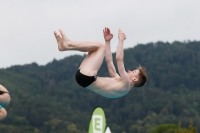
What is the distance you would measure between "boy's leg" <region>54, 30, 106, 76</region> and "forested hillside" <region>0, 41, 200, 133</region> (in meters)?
91.3

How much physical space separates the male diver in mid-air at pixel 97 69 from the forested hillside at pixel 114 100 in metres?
91.1

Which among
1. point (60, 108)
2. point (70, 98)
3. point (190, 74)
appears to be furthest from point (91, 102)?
point (190, 74)

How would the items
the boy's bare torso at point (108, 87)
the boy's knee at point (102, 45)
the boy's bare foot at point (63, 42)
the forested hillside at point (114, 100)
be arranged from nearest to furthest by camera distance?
Result: the boy's bare foot at point (63, 42)
the boy's knee at point (102, 45)
the boy's bare torso at point (108, 87)
the forested hillside at point (114, 100)

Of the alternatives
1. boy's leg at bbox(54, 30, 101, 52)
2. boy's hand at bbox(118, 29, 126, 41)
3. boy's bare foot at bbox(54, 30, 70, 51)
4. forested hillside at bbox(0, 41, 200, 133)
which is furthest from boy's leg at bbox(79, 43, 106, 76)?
forested hillside at bbox(0, 41, 200, 133)

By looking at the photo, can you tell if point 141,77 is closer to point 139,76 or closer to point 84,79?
point 139,76

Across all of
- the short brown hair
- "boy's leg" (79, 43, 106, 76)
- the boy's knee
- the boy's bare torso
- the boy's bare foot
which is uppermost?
the boy's bare foot

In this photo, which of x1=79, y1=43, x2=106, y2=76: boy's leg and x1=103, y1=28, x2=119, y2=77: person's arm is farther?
x1=103, y1=28, x2=119, y2=77: person's arm

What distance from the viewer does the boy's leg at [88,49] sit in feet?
41.6

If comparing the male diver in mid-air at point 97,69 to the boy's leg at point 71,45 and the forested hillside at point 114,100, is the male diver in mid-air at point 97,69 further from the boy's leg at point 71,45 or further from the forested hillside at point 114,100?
the forested hillside at point 114,100

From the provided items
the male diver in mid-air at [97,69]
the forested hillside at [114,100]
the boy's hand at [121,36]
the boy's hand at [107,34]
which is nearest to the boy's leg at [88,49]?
the male diver in mid-air at [97,69]

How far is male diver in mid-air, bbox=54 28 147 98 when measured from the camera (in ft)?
41.8

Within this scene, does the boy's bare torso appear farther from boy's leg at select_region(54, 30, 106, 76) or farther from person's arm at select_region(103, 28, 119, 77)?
person's arm at select_region(103, 28, 119, 77)

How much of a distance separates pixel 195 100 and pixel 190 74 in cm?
1760

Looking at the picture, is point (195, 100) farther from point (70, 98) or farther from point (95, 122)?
point (95, 122)
